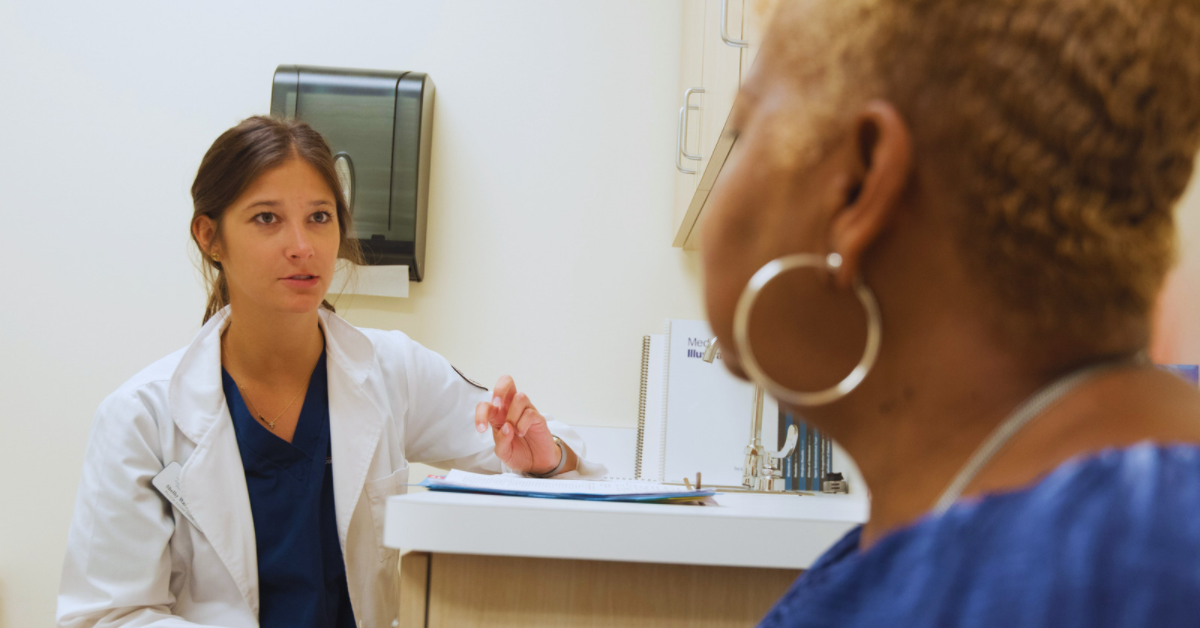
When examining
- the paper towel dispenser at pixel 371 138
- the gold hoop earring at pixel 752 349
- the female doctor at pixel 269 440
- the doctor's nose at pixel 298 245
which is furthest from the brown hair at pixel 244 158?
the gold hoop earring at pixel 752 349

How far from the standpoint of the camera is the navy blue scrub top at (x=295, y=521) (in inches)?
46.4

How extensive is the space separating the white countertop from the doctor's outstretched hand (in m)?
0.52

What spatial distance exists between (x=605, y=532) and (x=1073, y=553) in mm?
555

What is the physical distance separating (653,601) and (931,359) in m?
0.56

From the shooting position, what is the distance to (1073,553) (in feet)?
0.79

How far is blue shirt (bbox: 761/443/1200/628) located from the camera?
0.76 ft

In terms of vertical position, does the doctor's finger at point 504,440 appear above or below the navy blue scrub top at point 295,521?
above

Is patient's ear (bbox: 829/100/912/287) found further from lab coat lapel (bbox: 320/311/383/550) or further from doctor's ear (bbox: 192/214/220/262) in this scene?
doctor's ear (bbox: 192/214/220/262)

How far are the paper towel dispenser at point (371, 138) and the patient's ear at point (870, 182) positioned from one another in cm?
165

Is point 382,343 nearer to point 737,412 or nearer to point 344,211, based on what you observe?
point 344,211

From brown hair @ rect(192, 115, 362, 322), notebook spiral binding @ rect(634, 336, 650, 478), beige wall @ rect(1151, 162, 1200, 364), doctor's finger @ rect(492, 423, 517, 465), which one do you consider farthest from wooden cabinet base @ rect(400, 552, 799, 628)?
notebook spiral binding @ rect(634, 336, 650, 478)

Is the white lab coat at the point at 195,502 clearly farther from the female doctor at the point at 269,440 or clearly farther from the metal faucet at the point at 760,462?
the metal faucet at the point at 760,462

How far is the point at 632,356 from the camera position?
1.99 metres

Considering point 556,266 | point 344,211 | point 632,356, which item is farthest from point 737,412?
point 344,211
